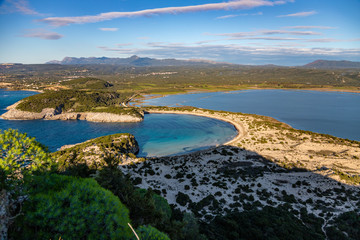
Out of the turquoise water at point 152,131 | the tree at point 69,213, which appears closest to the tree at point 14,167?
the tree at point 69,213

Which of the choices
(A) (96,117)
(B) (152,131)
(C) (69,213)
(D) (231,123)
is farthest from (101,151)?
(D) (231,123)

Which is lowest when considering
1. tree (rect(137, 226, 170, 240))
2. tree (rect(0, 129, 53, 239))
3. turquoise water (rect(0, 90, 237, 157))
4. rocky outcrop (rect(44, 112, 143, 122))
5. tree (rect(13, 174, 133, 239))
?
turquoise water (rect(0, 90, 237, 157))

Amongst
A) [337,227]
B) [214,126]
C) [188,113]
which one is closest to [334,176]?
[337,227]

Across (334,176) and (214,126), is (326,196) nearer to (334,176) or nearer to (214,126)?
(334,176)

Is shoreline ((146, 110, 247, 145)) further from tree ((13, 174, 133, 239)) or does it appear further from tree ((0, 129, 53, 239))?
tree ((0, 129, 53, 239))

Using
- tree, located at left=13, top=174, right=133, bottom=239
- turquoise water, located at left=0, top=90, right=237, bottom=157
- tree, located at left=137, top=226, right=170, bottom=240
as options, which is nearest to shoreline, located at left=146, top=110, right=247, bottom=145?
turquoise water, located at left=0, top=90, right=237, bottom=157

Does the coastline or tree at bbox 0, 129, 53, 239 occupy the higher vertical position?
tree at bbox 0, 129, 53, 239
